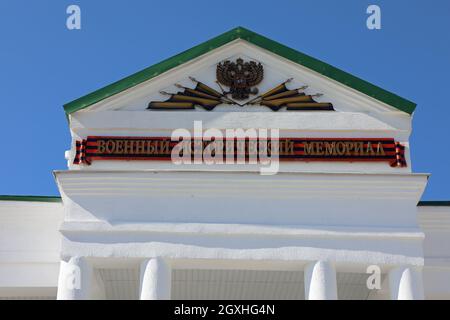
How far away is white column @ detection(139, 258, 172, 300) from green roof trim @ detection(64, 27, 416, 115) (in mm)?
3843

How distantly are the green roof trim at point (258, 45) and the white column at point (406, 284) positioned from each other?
3.51m

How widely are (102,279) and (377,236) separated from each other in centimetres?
627

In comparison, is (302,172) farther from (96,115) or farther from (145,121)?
(96,115)

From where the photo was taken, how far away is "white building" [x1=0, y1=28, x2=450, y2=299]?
16.6 m

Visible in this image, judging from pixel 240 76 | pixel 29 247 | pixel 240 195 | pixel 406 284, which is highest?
pixel 240 76

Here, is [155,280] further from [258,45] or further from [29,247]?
[258,45]

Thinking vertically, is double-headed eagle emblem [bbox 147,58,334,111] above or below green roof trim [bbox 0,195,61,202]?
above

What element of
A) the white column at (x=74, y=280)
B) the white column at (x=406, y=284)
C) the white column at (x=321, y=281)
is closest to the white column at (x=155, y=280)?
the white column at (x=74, y=280)

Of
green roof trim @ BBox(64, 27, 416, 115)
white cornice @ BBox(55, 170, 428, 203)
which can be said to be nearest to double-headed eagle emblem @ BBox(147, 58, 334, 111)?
green roof trim @ BBox(64, 27, 416, 115)

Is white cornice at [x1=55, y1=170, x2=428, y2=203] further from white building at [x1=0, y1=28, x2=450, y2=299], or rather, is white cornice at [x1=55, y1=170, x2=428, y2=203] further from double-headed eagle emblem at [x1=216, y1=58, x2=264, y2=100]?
double-headed eagle emblem at [x1=216, y1=58, x2=264, y2=100]

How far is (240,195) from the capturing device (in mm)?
17031

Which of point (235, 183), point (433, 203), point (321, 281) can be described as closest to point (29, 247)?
→ point (235, 183)

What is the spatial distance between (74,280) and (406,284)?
6.79 meters
